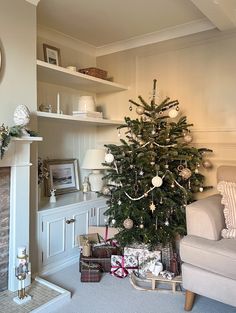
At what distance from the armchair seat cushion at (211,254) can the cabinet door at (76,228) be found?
1193 millimetres

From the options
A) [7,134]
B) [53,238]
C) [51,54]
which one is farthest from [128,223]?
[51,54]

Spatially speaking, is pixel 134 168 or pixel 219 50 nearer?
pixel 134 168

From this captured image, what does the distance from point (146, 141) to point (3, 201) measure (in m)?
1.35

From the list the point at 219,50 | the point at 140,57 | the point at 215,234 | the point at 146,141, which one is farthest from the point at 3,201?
the point at 219,50

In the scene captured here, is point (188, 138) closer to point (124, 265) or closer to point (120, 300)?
point (124, 265)

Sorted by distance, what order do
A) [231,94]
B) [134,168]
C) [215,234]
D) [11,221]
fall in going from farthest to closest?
[231,94], [134,168], [11,221], [215,234]

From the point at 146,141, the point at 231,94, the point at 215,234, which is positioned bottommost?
the point at 215,234

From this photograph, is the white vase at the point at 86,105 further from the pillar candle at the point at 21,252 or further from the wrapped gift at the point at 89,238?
the pillar candle at the point at 21,252

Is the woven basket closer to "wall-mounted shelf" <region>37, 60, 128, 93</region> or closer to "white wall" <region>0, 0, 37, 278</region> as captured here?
"wall-mounted shelf" <region>37, 60, 128, 93</region>

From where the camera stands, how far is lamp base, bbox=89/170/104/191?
3400 millimetres

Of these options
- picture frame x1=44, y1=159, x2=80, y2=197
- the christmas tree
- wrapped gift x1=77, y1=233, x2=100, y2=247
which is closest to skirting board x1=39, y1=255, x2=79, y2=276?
wrapped gift x1=77, y1=233, x2=100, y2=247

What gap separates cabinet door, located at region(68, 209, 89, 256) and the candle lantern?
692mm

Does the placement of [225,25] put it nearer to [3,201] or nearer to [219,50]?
[219,50]

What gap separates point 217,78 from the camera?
9.76ft
